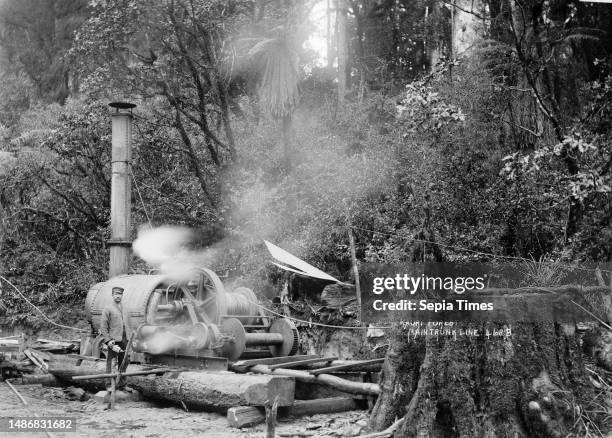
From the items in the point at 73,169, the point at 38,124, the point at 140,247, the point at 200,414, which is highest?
the point at 38,124

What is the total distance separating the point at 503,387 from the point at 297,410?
11.3ft

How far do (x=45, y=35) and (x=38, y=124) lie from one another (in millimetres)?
8705

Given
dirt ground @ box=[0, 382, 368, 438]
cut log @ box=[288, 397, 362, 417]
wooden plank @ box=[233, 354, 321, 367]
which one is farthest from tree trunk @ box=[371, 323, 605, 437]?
wooden plank @ box=[233, 354, 321, 367]

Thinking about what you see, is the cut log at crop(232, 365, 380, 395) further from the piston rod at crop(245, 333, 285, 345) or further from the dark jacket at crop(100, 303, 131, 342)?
the dark jacket at crop(100, 303, 131, 342)

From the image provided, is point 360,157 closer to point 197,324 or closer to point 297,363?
point 197,324

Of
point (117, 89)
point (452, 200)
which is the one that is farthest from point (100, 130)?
point (452, 200)

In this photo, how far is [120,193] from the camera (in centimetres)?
1348

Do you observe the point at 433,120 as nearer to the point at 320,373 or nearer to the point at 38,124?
the point at 320,373

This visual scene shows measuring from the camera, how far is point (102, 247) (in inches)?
797

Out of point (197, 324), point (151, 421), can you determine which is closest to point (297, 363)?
point (197, 324)

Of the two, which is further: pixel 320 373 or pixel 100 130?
pixel 100 130

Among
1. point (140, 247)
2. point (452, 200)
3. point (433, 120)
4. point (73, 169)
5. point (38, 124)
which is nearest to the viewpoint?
point (433, 120)

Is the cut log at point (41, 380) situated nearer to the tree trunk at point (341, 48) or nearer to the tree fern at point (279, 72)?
the tree fern at point (279, 72)

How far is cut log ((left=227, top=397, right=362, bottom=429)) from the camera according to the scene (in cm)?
753
